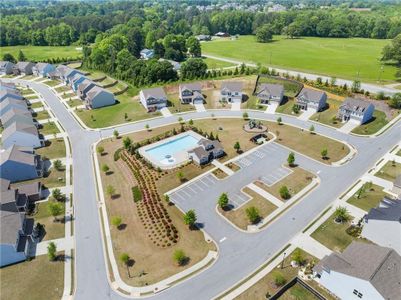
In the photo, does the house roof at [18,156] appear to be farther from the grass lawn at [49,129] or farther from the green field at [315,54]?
the green field at [315,54]

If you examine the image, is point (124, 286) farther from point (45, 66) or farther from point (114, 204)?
point (45, 66)

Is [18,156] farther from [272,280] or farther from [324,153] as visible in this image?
[324,153]

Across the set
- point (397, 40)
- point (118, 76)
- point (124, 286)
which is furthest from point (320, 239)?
point (397, 40)

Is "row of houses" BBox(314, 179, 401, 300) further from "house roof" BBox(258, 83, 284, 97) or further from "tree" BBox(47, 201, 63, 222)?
"house roof" BBox(258, 83, 284, 97)

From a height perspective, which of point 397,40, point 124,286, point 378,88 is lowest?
point 124,286

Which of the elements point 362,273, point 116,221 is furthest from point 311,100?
point 116,221

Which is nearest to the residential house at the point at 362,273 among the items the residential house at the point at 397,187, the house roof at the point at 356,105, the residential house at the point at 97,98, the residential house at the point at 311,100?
the residential house at the point at 397,187

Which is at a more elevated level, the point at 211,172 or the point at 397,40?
the point at 397,40

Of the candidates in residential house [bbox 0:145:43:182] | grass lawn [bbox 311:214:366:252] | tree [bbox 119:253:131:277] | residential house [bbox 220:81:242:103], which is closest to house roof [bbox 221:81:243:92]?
residential house [bbox 220:81:242:103]
